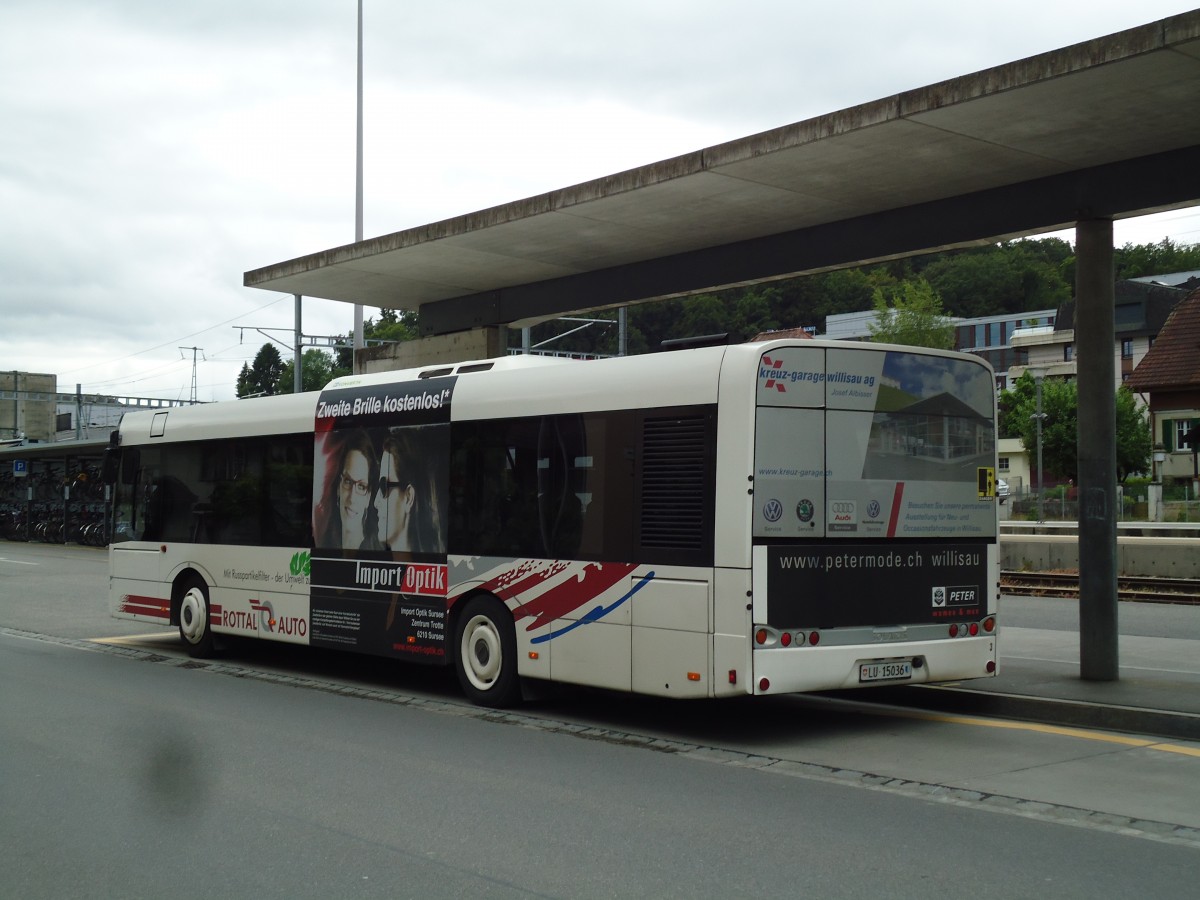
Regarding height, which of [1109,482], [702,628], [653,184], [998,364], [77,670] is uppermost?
[998,364]

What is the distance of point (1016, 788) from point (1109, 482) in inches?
171

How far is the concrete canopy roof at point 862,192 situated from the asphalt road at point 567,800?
4.47m

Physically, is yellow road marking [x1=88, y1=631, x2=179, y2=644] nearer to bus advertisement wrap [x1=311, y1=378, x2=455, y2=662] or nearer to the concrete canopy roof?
bus advertisement wrap [x1=311, y1=378, x2=455, y2=662]

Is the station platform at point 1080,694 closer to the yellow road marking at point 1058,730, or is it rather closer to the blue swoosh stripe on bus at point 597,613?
the yellow road marking at point 1058,730

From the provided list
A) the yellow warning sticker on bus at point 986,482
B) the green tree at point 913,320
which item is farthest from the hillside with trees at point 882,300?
the yellow warning sticker on bus at point 986,482

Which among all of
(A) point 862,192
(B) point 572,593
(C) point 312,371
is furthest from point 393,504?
(C) point 312,371

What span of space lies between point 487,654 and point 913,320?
5580cm

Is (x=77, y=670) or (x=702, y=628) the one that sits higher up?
(x=702, y=628)

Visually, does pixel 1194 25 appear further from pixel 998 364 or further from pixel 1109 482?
pixel 998 364

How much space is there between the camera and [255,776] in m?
8.02

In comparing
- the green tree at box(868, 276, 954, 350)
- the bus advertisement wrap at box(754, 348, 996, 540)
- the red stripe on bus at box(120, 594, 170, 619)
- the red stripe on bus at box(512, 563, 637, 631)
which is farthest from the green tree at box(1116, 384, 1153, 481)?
the red stripe on bus at box(512, 563, 637, 631)

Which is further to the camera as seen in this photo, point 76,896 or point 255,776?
point 255,776

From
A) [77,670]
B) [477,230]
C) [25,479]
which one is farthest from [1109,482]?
[25,479]

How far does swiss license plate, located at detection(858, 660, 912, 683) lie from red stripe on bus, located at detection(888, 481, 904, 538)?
37.7 inches
